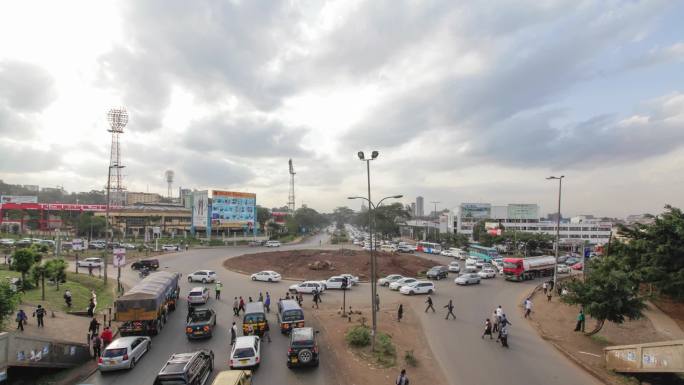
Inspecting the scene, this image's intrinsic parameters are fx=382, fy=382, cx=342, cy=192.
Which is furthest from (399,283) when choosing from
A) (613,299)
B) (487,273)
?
(613,299)

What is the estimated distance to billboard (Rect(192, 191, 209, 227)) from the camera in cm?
9125

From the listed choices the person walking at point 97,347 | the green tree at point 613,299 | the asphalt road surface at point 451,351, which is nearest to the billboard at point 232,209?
the asphalt road surface at point 451,351

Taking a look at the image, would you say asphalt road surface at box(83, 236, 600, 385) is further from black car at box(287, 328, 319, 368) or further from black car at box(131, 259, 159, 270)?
black car at box(131, 259, 159, 270)

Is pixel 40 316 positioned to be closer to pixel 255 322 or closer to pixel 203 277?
pixel 255 322

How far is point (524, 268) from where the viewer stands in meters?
43.8

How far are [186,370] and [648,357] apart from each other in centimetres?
1702

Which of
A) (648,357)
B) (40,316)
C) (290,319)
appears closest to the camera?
(648,357)

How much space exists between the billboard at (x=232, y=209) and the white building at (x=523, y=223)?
59787 mm

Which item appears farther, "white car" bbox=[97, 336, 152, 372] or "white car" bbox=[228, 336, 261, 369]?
"white car" bbox=[97, 336, 152, 372]

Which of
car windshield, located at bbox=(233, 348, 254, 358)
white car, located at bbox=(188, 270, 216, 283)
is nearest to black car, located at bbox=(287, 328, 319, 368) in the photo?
car windshield, located at bbox=(233, 348, 254, 358)

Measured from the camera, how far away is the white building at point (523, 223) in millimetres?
105812

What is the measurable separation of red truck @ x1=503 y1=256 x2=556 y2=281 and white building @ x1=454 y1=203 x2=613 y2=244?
48360 mm

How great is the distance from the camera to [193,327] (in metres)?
19.7

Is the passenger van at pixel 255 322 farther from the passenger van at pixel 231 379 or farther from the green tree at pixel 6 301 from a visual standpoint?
the green tree at pixel 6 301
